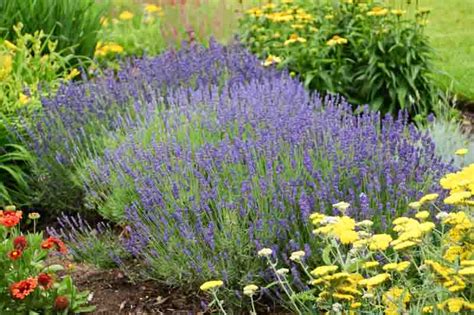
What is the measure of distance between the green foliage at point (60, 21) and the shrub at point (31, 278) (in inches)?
139

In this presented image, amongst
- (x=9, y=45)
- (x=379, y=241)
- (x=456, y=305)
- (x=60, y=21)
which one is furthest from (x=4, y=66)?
(x=456, y=305)

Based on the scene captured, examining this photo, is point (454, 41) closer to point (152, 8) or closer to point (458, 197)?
point (152, 8)

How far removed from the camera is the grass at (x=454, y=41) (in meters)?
8.63

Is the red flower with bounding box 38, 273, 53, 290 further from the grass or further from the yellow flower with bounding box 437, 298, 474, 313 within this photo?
the grass

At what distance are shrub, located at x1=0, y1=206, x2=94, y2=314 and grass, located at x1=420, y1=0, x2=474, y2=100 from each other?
4971mm

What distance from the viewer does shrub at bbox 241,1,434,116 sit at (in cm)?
690

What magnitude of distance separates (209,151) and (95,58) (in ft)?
12.8

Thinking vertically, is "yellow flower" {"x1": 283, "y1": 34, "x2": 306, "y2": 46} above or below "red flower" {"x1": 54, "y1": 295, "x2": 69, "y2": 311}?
above

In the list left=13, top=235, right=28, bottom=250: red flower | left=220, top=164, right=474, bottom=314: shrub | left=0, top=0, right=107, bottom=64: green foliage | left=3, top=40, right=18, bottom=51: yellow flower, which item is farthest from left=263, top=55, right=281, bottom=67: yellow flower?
left=220, top=164, right=474, bottom=314: shrub

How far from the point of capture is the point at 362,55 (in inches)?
278

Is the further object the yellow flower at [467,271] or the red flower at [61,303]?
the red flower at [61,303]

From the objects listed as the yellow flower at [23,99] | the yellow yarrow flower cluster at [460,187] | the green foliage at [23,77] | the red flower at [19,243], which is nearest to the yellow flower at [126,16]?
the green foliage at [23,77]

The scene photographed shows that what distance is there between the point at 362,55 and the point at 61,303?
4.04 metres

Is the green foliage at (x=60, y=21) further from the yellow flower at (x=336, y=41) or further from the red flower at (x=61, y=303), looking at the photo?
the red flower at (x=61, y=303)
